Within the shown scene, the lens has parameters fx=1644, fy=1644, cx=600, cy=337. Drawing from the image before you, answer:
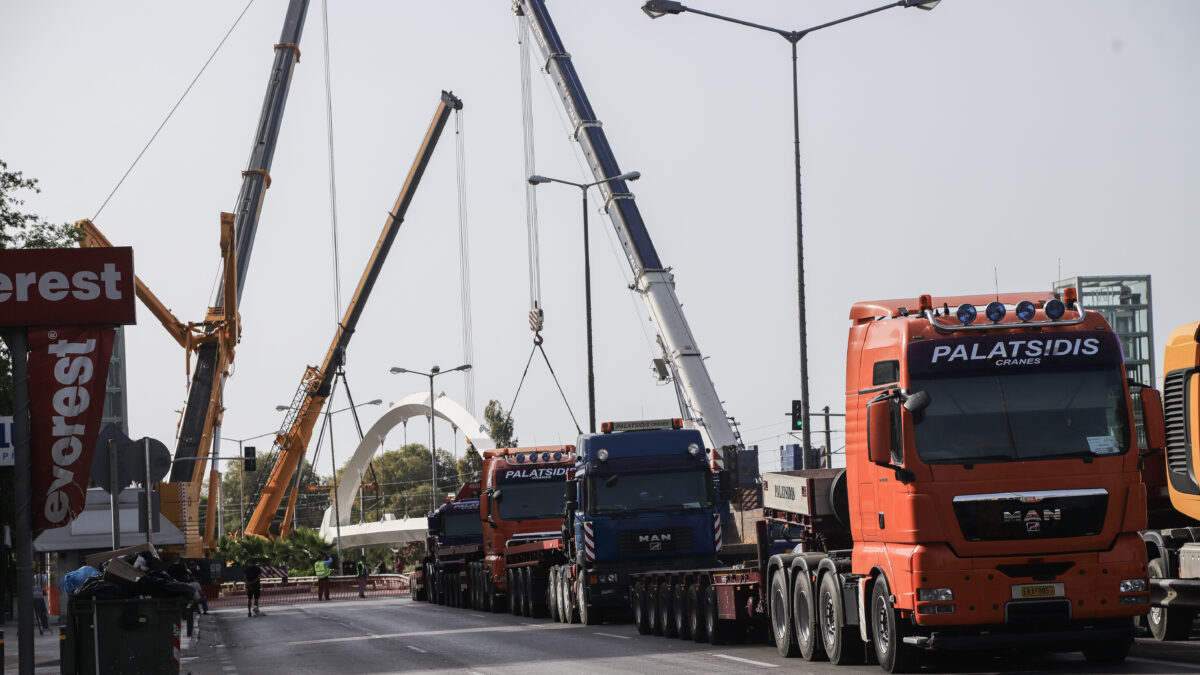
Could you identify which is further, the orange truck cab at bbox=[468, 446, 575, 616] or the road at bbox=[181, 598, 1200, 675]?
the orange truck cab at bbox=[468, 446, 575, 616]

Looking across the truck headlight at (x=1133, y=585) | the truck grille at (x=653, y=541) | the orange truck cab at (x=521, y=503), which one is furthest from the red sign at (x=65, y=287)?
the orange truck cab at (x=521, y=503)

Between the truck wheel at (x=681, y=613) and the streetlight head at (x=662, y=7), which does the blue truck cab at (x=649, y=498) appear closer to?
the truck wheel at (x=681, y=613)

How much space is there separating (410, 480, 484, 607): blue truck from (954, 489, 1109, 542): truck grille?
2789 centimetres

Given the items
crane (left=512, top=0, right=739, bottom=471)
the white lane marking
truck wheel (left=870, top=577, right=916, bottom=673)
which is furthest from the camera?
crane (left=512, top=0, right=739, bottom=471)

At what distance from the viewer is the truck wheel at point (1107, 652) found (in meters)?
14.9

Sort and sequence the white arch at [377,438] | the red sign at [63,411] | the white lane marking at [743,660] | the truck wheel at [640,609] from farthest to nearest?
the white arch at [377,438] < the truck wheel at [640,609] < the white lane marking at [743,660] < the red sign at [63,411]

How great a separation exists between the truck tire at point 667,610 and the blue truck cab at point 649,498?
7.05 ft

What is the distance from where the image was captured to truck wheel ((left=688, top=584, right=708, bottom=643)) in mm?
21406

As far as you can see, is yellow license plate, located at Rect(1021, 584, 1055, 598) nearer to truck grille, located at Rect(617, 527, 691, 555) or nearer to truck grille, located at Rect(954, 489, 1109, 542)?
→ truck grille, located at Rect(954, 489, 1109, 542)

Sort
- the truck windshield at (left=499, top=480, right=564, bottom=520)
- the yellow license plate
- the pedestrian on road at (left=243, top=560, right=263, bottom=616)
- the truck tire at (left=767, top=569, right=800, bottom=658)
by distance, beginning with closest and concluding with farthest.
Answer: the yellow license plate < the truck tire at (left=767, top=569, right=800, bottom=658) < the truck windshield at (left=499, top=480, right=564, bottom=520) < the pedestrian on road at (left=243, top=560, right=263, bottom=616)

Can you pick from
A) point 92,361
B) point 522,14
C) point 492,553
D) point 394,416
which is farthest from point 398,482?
point 92,361

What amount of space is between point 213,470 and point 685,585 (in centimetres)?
4770

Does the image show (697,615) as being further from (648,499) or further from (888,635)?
(888,635)

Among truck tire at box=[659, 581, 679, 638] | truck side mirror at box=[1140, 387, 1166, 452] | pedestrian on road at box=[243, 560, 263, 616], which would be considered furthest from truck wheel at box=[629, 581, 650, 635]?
pedestrian on road at box=[243, 560, 263, 616]
